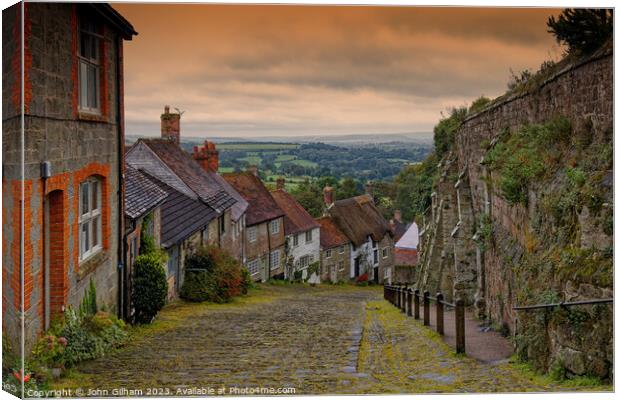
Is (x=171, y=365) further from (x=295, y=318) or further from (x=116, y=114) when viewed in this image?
(x=295, y=318)

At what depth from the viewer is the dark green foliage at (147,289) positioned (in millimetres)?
12781

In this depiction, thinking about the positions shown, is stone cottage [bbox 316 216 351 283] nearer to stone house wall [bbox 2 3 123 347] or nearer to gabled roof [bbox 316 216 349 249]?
gabled roof [bbox 316 216 349 249]

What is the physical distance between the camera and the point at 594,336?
23.5 feet

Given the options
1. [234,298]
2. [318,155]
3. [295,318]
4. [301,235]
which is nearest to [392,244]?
[301,235]

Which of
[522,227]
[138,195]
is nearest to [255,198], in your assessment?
[138,195]

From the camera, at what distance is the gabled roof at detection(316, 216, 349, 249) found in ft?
141

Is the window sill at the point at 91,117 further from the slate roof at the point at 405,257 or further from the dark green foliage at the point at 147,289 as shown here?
the slate roof at the point at 405,257

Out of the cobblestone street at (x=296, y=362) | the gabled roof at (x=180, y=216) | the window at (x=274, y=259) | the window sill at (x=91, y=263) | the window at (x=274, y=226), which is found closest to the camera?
the cobblestone street at (x=296, y=362)

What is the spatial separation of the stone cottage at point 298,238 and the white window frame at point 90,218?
1034 inches

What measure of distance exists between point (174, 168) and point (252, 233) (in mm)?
10375

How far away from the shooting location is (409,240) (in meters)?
49.5

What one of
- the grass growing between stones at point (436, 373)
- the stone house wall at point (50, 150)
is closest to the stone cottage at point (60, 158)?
the stone house wall at point (50, 150)

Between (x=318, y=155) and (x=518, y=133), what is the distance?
13.3 feet

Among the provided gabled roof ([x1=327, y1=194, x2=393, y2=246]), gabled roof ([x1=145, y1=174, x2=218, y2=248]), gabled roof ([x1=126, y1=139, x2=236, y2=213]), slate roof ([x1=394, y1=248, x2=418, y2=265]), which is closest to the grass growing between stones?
gabled roof ([x1=145, y1=174, x2=218, y2=248])
